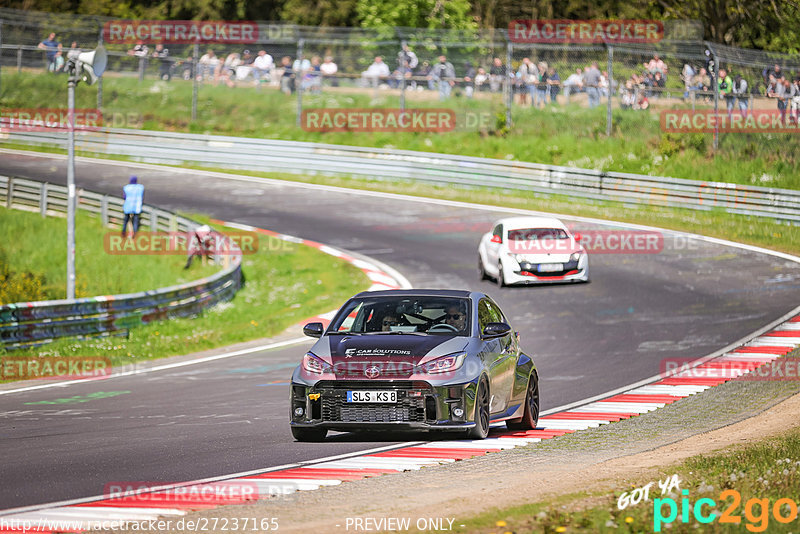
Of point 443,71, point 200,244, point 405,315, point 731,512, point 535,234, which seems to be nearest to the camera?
point 731,512

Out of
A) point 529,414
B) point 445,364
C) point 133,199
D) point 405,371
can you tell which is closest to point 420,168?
point 133,199

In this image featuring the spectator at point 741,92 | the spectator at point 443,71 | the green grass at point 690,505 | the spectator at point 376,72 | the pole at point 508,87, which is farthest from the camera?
the spectator at point 376,72

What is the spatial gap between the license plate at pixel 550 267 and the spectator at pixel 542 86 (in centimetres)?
1520

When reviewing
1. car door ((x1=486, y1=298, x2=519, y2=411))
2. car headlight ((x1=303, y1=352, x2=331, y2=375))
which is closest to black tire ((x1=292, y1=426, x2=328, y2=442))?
car headlight ((x1=303, y1=352, x2=331, y2=375))

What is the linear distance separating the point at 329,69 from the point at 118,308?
21.1 meters

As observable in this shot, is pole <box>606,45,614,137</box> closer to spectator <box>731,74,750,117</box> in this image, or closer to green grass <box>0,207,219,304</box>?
spectator <box>731,74,750,117</box>

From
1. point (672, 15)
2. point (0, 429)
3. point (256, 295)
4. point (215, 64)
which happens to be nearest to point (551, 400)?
point (0, 429)

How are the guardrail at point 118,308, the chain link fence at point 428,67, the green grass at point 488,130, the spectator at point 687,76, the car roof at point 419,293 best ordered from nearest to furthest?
the car roof at point 419,293
the guardrail at point 118,308
the spectator at point 687,76
the chain link fence at point 428,67
the green grass at point 488,130

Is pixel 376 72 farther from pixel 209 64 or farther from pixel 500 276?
pixel 500 276

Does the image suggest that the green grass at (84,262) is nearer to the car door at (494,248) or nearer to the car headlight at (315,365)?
the car door at (494,248)

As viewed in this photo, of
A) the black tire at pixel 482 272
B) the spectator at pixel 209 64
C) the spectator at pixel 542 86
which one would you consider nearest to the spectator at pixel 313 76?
the spectator at pixel 209 64

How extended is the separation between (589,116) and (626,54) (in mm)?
Result: 2977

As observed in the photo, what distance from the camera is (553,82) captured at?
36.9 m

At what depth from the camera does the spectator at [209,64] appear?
4056 centimetres
